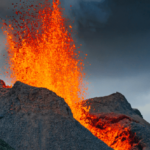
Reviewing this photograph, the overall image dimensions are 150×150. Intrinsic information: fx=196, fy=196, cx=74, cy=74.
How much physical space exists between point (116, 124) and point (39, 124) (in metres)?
9.56

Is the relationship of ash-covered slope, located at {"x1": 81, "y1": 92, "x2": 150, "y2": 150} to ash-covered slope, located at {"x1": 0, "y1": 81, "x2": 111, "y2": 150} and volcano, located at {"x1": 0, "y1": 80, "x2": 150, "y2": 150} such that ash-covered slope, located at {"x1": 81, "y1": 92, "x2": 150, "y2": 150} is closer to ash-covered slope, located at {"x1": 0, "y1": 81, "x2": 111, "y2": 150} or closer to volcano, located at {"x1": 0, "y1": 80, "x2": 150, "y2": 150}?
volcano, located at {"x1": 0, "y1": 80, "x2": 150, "y2": 150}

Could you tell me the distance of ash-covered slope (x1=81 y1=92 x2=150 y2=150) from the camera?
57.5 ft

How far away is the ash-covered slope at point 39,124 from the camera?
458 inches

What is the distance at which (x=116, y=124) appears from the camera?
19.4 meters

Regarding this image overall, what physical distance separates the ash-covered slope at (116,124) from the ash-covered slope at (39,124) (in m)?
5.55

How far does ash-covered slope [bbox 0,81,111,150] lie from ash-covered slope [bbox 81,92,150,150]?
18.2ft

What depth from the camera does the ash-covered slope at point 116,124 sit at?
17531 millimetres

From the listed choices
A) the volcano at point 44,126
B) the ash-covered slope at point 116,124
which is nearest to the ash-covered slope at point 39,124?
the volcano at point 44,126

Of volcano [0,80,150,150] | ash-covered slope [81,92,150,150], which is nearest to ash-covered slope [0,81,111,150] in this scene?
volcano [0,80,150,150]

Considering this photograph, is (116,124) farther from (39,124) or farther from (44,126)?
(39,124)

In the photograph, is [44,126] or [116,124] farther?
[116,124]

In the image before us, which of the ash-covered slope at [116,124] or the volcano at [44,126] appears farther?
the ash-covered slope at [116,124]

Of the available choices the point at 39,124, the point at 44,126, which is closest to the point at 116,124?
the point at 44,126

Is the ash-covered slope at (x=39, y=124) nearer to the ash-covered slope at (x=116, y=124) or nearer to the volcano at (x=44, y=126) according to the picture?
the volcano at (x=44, y=126)
